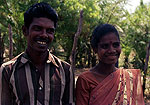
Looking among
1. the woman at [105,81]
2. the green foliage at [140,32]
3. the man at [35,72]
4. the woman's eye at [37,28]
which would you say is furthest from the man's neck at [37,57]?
the green foliage at [140,32]

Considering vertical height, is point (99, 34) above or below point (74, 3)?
below

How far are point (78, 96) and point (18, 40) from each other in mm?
6888

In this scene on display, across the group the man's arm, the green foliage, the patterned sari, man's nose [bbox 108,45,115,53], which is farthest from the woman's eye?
the green foliage

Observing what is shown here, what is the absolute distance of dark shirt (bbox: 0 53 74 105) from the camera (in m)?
1.55

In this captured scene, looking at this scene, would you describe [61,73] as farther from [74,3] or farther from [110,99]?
[74,3]

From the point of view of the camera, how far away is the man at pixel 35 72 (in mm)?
1553

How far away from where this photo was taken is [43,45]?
1573 millimetres

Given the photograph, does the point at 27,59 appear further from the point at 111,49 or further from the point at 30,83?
the point at 111,49

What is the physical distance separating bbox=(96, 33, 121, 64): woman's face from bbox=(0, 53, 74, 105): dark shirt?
0.41 meters

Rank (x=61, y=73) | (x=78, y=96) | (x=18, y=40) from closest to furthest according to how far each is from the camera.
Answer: (x=61, y=73) < (x=78, y=96) < (x=18, y=40)

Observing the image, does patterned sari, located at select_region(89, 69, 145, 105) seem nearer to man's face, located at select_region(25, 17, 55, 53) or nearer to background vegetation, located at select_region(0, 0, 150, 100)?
man's face, located at select_region(25, 17, 55, 53)

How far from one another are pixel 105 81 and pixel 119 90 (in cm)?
17

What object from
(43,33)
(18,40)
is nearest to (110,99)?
(43,33)

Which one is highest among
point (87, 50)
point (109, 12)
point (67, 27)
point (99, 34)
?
point (109, 12)
